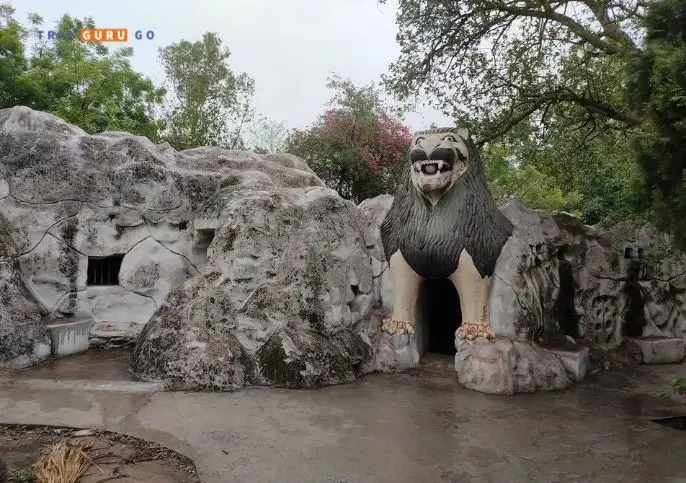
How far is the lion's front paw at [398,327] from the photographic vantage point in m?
6.16

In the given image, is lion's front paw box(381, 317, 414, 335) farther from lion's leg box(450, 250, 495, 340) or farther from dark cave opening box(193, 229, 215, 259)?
dark cave opening box(193, 229, 215, 259)

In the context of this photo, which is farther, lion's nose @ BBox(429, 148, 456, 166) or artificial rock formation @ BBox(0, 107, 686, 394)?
lion's nose @ BBox(429, 148, 456, 166)

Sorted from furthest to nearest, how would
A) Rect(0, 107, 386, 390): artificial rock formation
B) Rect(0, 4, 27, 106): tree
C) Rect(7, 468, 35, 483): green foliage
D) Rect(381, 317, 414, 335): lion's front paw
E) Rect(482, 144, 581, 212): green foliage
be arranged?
1. Rect(482, 144, 581, 212): green foliage
2. Rect(0, 4, 27, 106): tree
3. Rect(381, 317, 414, 335): lion's front paw
4. Rect(0, 107, 386, 390): artificial rock formation
5. Rect(7, 468, 35, 483): green foliage

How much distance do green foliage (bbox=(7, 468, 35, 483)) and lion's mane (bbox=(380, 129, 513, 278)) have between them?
13.2 feet

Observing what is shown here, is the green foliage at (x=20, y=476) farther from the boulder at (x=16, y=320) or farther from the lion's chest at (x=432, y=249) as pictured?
the lion's chest at (x=432, y=249)

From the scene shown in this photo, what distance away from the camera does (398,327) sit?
6.17 m

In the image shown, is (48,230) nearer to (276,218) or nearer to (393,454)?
(276,218)

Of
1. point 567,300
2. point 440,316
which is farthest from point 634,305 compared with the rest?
point 440,316

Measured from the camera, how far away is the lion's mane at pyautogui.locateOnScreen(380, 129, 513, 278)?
593 cm

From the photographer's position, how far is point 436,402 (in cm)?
500

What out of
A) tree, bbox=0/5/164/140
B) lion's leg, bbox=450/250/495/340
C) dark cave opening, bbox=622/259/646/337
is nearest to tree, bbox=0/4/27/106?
tree, bbox=0/5/164/140

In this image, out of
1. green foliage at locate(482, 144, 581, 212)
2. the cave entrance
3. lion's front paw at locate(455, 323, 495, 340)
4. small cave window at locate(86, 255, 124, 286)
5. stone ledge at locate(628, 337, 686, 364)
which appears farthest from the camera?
green foliage at locate(482, 144, 581, 212)

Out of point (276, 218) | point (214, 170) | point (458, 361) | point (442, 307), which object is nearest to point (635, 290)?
point (442, 307)

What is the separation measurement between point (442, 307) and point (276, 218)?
9.17 feet
